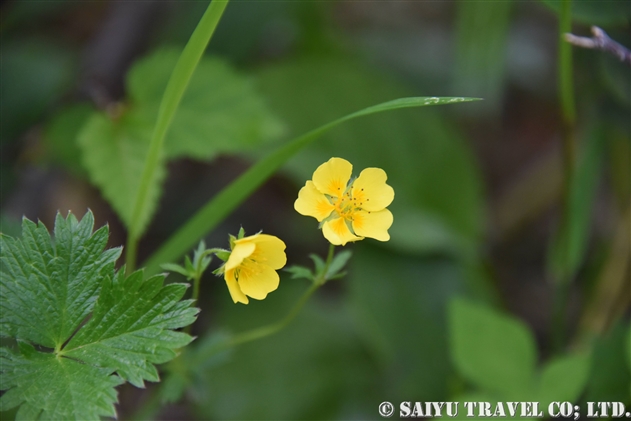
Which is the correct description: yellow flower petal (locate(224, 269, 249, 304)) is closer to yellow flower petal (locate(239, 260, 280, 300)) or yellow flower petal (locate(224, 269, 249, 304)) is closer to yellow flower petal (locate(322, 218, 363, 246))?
yellow flower petal (locate(239, 260, 280, 300))

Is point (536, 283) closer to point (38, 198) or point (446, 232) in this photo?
point (446, 232)

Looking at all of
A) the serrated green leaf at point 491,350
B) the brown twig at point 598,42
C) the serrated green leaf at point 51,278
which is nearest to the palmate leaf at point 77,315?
the serrated green leaf at point 51,278

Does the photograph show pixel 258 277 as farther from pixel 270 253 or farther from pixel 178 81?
pixel 178 81

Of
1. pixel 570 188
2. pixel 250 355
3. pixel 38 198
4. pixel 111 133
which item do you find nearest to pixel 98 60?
pixel 38 198

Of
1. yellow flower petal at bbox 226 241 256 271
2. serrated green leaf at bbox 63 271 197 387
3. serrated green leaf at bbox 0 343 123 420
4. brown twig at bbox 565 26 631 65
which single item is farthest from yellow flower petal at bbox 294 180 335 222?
brown twig at bbox 565 26 631 65

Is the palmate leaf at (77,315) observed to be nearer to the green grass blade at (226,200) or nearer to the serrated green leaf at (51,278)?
the serrated green leaf at (51,278)
